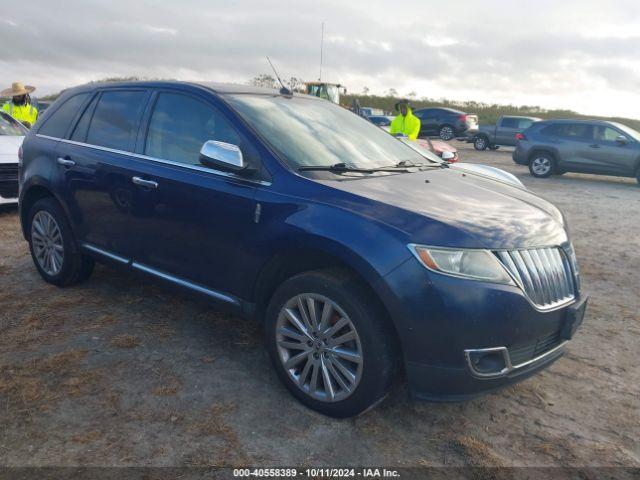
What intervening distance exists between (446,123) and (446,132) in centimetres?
44

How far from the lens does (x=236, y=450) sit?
2.55 m

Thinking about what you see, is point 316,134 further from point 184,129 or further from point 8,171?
point 8,171

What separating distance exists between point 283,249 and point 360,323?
63 cm

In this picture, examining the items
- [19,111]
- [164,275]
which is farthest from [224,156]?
[19,111]

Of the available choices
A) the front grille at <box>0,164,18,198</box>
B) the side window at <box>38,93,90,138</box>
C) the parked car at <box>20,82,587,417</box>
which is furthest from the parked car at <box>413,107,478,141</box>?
the side window at <box>38,93,90,138</box>

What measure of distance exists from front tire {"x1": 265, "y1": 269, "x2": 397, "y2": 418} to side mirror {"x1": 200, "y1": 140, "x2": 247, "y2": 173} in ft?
2.43

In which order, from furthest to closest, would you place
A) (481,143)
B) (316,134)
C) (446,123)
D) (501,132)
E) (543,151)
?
(446,123) → (481,143) → (501,132) → (543,151) → (316,134)

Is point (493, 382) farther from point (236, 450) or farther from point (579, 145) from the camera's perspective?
point (579, 145)

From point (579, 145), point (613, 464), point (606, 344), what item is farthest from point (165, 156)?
point (579, 145)

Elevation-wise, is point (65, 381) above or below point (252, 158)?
below

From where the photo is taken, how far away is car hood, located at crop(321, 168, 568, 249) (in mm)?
2545

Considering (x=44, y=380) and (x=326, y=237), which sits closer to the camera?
(x=326, y=237)

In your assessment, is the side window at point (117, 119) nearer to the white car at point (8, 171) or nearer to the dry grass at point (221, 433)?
the dry grass at point (221, 433)

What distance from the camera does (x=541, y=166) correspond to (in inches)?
588
